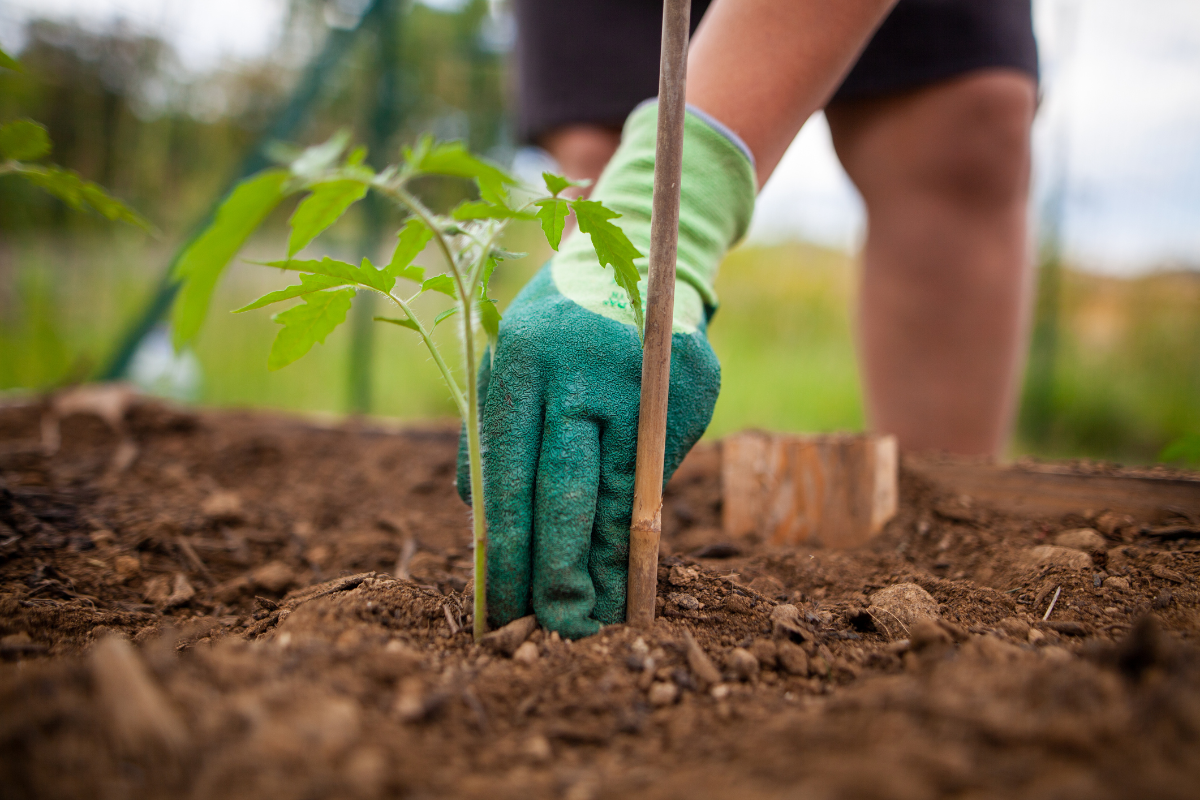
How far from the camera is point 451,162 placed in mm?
680

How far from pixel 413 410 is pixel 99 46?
275 centimetres

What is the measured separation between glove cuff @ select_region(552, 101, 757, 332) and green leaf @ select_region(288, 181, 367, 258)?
0.47 metres

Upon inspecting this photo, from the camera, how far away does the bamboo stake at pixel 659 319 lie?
2.80 feet

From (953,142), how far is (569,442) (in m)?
1.57

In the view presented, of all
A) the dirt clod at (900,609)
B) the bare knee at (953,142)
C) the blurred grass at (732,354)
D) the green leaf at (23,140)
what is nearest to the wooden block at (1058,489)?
the dirt clod at (900,609)

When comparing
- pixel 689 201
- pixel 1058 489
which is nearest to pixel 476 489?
pixel 689 201

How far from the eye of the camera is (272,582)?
1.36 metres

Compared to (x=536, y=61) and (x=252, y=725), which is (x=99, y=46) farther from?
(x=252, y=725)

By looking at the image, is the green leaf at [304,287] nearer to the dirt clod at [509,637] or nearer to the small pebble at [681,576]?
the dirt clod at [509,637]

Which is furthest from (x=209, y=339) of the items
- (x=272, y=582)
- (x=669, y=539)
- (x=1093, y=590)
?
(x=1093, y=590)

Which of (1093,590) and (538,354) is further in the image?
(1093,590)

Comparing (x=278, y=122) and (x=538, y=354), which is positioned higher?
(x=278, y=122)

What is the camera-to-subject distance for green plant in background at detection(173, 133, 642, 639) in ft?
2.05

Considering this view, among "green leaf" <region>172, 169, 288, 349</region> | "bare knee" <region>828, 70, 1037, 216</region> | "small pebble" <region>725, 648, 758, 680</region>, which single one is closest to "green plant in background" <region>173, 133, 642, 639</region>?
"green leaf" <region>172, 169, 288, 349</region>
